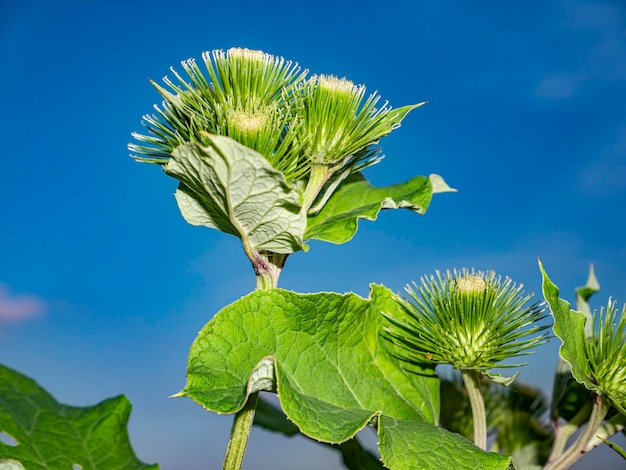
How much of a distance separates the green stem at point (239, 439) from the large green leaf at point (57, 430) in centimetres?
39

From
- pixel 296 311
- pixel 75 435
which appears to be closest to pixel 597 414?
pixel 296 311

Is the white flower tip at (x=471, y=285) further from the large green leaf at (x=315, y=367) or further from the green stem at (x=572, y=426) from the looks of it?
the green stem at (x=572, y=426)

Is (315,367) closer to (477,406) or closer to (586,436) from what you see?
(477,406)

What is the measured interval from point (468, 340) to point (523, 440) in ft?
4.23

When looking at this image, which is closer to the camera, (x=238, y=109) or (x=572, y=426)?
(x=238, y=109)

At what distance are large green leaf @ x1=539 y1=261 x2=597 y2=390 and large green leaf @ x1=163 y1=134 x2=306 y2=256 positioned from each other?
64cm

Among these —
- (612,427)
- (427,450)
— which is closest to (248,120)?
(427,450)

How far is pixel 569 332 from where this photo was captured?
1.82 meters

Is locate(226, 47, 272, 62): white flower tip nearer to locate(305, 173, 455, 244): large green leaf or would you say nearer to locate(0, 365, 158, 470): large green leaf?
locate(305, 173, 455, 244): large green leaf

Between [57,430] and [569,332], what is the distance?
4.22 feet

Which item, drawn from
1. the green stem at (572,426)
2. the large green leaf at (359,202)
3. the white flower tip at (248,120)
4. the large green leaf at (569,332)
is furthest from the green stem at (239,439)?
the green stem at (572,426)

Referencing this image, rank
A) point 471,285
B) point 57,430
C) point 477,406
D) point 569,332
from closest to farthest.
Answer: point 57,430
point 569,332
point 471,285
point 477,406

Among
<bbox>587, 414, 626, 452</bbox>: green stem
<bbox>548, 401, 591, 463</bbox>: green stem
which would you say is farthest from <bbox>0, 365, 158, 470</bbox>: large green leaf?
<bbox>548, 401, 591, 463</bbox>: green stem

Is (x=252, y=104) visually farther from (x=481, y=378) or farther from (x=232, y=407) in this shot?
(x=481, y=378)
